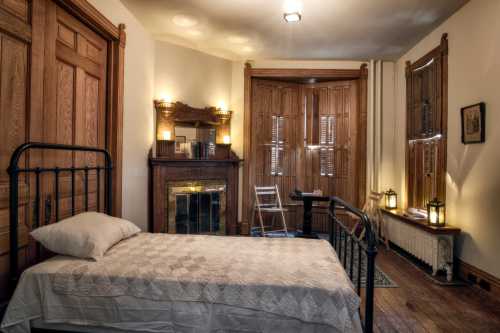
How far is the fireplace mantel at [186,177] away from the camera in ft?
13.3

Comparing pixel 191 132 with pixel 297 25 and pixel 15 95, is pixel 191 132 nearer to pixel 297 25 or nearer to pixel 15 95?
pixel 297 25

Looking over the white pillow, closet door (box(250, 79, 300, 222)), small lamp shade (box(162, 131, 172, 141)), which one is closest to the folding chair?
closet door (box(250, 79, 300, 222))

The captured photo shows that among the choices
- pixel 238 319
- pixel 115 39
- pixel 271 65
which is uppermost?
pixel 271 65

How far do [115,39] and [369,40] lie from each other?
10.5ft

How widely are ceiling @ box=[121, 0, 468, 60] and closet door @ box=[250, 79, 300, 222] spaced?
2.08 feet

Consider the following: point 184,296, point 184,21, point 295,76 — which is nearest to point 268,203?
point 295,76

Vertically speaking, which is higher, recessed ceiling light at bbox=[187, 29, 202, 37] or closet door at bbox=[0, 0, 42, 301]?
recessed ceiling light at bbox=[187, 29, 202, 37]

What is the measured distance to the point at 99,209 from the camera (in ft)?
10.0

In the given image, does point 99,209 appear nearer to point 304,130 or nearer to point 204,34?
point 204,34

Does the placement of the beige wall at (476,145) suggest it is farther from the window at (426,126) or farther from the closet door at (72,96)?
the closet door at (72,96)

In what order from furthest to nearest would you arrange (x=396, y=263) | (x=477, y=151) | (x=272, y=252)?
(x=396, y=263), (x=477, y=151), (x=272, y=252)

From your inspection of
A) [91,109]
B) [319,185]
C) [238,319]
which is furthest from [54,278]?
[319,185]

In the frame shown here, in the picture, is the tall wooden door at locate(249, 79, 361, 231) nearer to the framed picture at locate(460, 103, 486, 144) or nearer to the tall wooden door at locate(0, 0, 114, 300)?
the framed picture at locate(460, 103, 486, 144)

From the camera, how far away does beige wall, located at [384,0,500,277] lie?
107 inches
